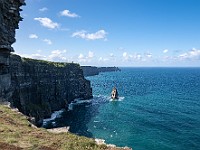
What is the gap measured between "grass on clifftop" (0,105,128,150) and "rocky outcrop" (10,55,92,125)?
6176 cm

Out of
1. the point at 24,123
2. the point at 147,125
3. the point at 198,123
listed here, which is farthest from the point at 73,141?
the point at 198,123

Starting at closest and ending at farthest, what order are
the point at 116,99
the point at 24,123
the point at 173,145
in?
the point at 24,123
the point at 173,145
the point at 116,99

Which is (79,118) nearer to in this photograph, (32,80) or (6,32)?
(32,80)

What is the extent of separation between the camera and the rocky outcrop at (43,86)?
3711 inches

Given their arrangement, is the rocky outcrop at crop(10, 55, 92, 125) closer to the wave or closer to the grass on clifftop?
the wave

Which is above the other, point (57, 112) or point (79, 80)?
point (79, 80)

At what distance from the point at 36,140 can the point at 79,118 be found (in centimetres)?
8353

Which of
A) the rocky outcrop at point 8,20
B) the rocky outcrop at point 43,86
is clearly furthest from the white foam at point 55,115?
the rocky outcrop at point 8,20

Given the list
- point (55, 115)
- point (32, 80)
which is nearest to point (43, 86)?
point (32, 80)

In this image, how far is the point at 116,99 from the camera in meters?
149

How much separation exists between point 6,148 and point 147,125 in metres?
72.9

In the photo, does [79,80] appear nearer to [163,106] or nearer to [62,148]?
[163,106]

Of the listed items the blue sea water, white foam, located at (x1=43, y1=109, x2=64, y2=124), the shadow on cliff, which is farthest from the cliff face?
the blue sea water

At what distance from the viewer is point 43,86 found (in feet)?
385
